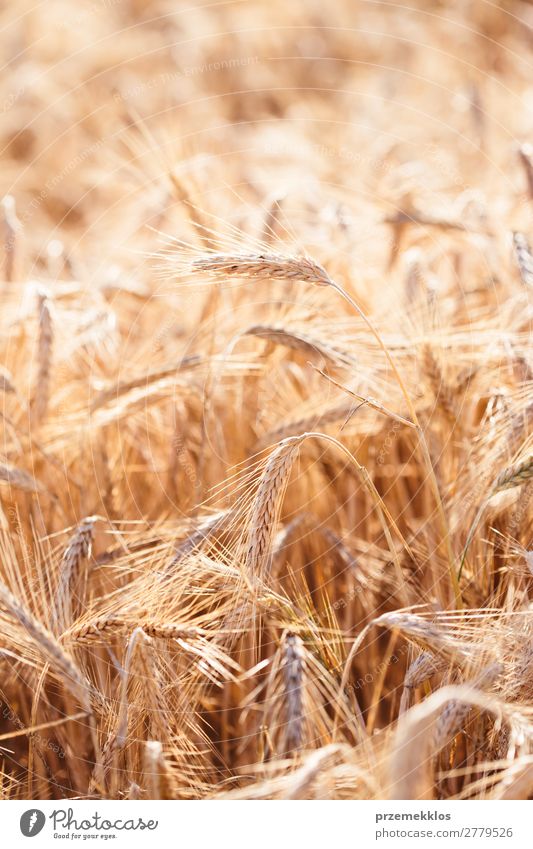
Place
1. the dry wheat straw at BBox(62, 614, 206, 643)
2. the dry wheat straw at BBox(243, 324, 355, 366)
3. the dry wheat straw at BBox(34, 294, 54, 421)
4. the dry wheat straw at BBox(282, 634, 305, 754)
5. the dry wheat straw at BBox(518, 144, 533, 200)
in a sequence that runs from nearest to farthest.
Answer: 1. the dry wheat straw at BBox(282, 634, 305, 754)
2. the dry wheat straw at BBox(62, 614, 206, 643)
3. the dry wheat straw at BBox(243, 324, 355, 366)
4. the dry wheat straw at BBox(34, 294, 54, 421)
5. the dry wheat straw at BBox(518, 144, 533, 200)

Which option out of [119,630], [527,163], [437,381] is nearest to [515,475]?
[437,381]

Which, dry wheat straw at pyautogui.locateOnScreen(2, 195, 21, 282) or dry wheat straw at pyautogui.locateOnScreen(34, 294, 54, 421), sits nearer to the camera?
dry wheat straw at pyautogui.locateOnScreen(34, 294, 54, 421)

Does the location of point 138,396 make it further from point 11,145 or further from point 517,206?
point 11,145

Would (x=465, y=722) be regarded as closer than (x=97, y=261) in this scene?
Yes

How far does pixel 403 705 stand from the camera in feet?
2.89

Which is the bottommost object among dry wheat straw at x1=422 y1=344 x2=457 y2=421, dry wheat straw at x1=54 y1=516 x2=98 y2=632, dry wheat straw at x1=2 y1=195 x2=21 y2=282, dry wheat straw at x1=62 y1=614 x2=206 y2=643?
dry wheat straw at x1=62 y1=614 x2=206 y2=643

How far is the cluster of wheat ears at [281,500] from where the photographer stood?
0.85 metres

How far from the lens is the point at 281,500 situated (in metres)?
0.90

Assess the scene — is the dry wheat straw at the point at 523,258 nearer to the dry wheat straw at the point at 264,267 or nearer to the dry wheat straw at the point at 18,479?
the dry wheat straw at the point at 264,267

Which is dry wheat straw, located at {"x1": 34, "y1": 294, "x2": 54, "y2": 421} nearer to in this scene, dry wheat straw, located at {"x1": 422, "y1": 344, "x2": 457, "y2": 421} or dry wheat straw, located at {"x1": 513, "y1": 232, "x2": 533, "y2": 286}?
dry wheat straw, located at {"x1": 422, "y1": 344, "x2": 457, "y2": 421}

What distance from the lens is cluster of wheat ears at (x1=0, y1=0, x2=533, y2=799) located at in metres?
0.85

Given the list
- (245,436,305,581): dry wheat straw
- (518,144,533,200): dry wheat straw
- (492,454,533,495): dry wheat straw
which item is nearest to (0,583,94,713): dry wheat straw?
(245,436,305,581): dry wheat straw
